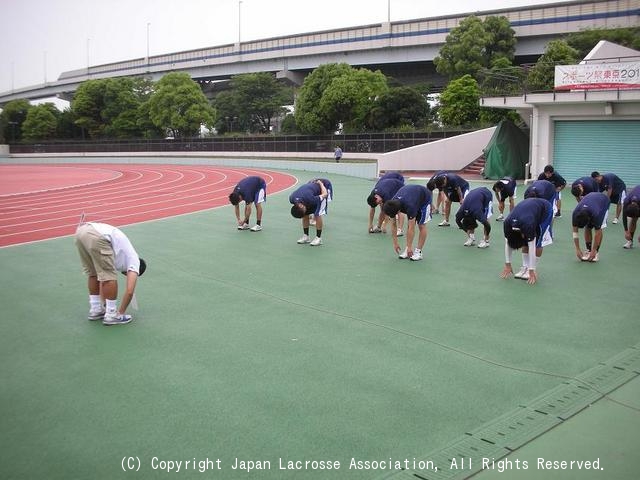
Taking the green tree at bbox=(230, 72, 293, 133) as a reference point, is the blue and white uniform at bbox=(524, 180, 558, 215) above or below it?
below

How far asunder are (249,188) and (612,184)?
7831mm

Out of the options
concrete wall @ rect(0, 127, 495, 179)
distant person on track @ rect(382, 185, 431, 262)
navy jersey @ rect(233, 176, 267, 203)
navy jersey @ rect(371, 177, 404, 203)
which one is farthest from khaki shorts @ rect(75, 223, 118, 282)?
concrete wall @ rect(0, 127, 495, 179)

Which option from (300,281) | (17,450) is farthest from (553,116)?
(17,450)

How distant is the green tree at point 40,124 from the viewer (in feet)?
223

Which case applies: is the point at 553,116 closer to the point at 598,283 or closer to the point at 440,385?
the point at 598,283

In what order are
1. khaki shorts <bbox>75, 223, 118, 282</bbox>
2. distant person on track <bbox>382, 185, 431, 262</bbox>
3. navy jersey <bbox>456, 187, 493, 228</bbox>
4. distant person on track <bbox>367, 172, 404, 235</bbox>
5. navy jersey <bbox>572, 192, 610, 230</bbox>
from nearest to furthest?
1. khaki shorts <bbox>75, 223, 118, 282</bbox>
2. navy jersey <bbox>572, 192, 610, 230</bbox>
3. distant person on track <bbox>382, 185, 431, 262</bbox>
4. navy jersey <bbox>456, 187, 493, 228</bbox>
5. distant person on track <bbox>367, 172, 404, 235</bbox>

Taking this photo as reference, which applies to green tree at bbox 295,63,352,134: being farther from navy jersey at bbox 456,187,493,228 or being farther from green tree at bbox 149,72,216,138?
navy jersey at bbox 456,187,493,228

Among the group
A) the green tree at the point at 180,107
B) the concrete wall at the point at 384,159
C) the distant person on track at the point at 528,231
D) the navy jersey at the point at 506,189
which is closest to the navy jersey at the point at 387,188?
the navy jersey at the point at 506,189

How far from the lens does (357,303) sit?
8109 mm

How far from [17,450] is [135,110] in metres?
Result: 58.6

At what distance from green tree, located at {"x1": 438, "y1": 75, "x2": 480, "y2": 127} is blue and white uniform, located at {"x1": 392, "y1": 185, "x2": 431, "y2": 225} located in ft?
86.6

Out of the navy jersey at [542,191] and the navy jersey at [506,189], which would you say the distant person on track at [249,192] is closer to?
the navy jersey at [506,189]

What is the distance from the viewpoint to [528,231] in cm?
837

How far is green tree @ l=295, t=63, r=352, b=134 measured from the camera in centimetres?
4209
